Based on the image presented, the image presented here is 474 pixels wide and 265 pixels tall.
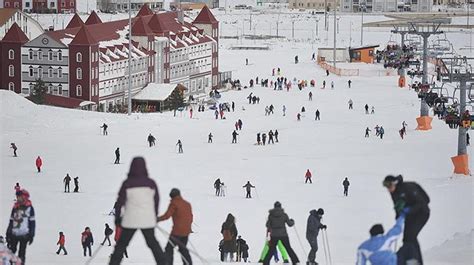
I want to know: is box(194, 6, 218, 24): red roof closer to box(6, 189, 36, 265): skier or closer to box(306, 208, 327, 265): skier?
box(306, 208, 327, 265): skier

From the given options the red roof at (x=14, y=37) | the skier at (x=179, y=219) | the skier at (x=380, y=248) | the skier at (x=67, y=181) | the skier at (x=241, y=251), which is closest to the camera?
the skier at (x=380, y=248)

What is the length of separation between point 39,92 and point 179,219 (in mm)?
35623

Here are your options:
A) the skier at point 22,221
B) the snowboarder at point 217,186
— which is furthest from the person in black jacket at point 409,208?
the snowboarder at point 217,186

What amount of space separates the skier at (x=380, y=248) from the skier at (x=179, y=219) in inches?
63.5

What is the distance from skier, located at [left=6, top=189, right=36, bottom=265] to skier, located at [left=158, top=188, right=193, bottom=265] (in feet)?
4.02

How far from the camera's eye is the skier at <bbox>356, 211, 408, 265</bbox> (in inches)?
284

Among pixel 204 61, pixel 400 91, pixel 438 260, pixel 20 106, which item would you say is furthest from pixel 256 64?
pixel 438 260

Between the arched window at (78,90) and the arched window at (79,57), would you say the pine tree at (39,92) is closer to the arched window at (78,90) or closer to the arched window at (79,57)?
the arched window at (78,90)

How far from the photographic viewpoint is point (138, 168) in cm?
732

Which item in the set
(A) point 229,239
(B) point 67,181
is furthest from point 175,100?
(A) point 229,239

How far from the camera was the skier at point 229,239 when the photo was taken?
1287 centimetres

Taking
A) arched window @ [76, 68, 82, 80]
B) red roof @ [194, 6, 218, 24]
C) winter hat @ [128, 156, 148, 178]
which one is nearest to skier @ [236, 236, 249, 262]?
winter hat @ [128, 156, 148, 178]

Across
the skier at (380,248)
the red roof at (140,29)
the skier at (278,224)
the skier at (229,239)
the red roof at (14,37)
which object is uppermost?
the red roof at (140,29)

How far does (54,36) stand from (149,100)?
4644mm
